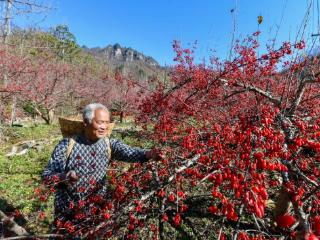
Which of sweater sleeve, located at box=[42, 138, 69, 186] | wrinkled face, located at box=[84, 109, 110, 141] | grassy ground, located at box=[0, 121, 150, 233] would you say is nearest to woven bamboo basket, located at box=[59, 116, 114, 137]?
wrinkled face, located at box=[84, 109, 110, 141]

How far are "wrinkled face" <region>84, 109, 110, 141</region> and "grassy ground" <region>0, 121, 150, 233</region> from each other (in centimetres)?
118

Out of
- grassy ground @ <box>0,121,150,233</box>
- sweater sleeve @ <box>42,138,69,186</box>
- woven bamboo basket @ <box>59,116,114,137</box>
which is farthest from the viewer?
grassy ground @ <box>0,121,150,233</box>

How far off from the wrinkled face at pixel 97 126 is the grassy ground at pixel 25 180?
3.87ft

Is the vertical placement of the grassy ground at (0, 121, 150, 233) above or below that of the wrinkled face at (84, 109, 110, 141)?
below

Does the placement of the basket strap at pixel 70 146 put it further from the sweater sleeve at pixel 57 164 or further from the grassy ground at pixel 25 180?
the grassy ground at pixel 25 180

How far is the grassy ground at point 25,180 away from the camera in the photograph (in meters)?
5.59

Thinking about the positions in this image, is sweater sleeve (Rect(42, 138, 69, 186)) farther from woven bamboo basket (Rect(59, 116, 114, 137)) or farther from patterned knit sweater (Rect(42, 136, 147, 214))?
woven bamboo basket (Rect(59, 116, 114, 137))

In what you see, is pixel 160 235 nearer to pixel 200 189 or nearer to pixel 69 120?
pixel 200 189

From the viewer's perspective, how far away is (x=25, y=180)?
326 inches

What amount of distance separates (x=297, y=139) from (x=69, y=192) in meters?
2.58

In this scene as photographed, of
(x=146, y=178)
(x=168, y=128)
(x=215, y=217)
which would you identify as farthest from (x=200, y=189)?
(x=146, y=178)

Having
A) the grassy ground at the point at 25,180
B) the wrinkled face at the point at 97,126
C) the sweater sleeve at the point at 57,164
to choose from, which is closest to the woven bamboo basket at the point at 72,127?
the wrinkled face at the point at 97,126

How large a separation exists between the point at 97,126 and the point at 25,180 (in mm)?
6053

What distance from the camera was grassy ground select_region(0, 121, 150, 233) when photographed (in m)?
5.59
